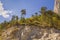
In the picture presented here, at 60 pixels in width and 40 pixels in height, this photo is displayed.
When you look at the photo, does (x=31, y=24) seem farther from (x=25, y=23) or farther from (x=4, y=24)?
(x=4, y=24)

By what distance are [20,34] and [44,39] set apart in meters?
0.39

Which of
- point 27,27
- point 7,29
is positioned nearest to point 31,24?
point 27,27

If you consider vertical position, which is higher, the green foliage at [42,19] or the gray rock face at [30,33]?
the green foliage at [42,19]

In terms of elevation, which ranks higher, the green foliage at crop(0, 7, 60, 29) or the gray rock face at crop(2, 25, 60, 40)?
the green foliage at crop(0, 7, 60, 29)

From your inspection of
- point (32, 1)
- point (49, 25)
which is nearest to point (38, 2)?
point (32, 1)

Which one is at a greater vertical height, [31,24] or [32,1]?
[32,1]

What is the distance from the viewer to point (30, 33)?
516 cm

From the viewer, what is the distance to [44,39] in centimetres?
511

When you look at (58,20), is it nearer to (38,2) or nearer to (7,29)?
(38,2)

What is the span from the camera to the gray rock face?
5.10 m

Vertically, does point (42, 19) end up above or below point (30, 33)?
above

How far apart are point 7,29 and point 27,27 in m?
0.34

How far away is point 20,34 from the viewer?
5188mm

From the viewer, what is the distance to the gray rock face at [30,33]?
16.7ft
